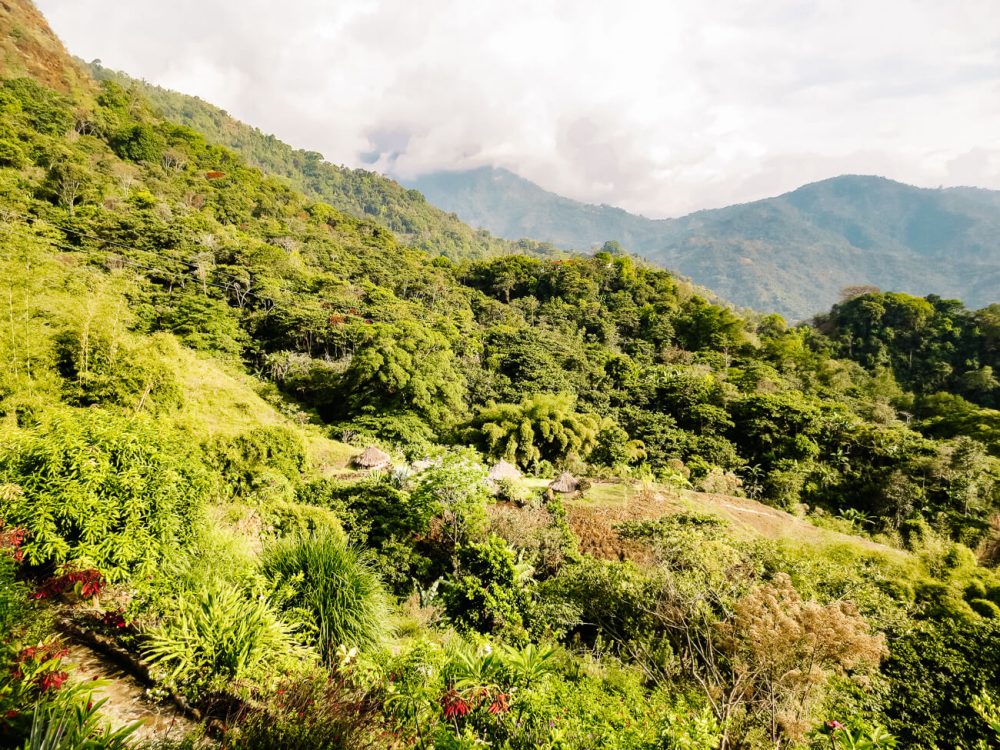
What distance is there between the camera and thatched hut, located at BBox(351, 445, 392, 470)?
12.9 metres

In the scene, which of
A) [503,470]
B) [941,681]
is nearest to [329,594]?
[941,681]

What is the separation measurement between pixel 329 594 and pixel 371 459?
917cm

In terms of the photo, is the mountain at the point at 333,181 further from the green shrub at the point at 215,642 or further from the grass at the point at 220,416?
the green shrub at the point at 215,642

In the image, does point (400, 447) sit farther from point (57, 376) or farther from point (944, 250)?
point (944, 250)

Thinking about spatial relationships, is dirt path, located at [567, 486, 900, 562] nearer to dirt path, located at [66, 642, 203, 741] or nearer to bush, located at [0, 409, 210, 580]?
dirt path, located at [66, 642, 203, 741]

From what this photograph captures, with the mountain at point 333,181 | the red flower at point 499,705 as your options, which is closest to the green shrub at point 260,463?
the red flower at point 499,705

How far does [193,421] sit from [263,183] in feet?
160

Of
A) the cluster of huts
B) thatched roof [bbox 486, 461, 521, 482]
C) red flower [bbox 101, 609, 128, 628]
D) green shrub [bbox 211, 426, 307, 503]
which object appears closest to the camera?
red flower [bbox 101, 609, 128, 628]

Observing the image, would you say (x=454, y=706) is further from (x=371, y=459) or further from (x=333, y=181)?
(x=333, y=181)

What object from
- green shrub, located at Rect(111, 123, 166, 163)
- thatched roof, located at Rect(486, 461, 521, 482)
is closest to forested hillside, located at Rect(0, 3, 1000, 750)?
thatched roof, located at Rect(486, 461, 521, 482)

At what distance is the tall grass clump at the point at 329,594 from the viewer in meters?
4.04

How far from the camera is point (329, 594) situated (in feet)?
13.8

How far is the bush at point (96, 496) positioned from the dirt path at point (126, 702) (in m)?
0.66

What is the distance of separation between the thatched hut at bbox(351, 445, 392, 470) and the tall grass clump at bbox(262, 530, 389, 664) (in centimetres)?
841
